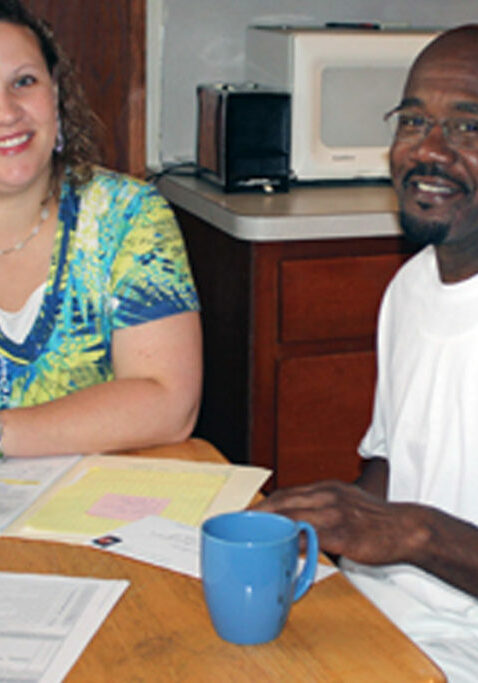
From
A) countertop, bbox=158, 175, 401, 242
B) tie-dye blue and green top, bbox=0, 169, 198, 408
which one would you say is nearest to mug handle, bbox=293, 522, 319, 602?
tie-dye blue and green top, bbox=0, 169, 198, 408

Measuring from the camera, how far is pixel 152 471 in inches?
48.8

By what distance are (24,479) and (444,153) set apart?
0.62 m

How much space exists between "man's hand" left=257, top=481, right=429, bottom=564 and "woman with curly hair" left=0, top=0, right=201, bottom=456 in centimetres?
43

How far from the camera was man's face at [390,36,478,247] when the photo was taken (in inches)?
48.9

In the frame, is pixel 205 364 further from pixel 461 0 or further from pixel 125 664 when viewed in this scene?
pixel 125 664

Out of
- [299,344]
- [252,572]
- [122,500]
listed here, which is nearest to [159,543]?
[122,500]

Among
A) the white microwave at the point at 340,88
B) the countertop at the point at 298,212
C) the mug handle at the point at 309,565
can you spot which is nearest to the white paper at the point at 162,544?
the mug handle at the point at 309,565

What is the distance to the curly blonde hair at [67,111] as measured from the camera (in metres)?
1.60

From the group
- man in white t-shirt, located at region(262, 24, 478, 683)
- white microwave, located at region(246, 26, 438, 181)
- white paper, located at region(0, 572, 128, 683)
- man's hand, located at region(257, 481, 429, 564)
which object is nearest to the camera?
white paper, located at region(0, 572, 128, 683)

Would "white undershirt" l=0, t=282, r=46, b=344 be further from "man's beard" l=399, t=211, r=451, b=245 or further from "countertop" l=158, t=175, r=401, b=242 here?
"countertop" l=158, t=175, r=401, b=242

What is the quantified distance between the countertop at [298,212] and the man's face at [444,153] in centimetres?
90

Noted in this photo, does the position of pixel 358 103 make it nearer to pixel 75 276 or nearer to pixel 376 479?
pixel 75 276

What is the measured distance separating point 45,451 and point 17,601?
40 centimetres

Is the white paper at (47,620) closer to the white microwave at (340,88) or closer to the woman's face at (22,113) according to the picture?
the woman's face at (22,113)
